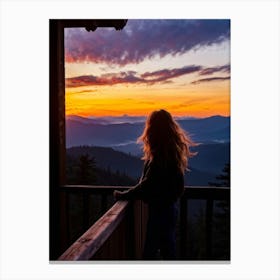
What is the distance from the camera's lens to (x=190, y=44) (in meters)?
2.46

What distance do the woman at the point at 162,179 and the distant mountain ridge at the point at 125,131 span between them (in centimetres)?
6

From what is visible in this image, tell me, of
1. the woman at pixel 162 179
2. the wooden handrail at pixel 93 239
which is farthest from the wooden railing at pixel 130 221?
the woman at pixel 162 179

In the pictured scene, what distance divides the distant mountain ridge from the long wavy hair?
5cm

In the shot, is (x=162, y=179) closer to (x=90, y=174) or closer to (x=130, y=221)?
(x=130, y=221)

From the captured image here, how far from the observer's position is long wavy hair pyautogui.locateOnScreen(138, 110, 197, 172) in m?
2.29

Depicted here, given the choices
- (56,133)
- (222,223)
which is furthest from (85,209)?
(222,223)

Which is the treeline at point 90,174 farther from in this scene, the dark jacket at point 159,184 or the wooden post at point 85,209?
the dark jacket at point 159,184

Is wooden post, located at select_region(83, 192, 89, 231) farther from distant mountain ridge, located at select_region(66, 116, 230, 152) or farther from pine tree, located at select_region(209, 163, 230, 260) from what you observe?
pine tree, located at select_region(209, 163, 230, 260)

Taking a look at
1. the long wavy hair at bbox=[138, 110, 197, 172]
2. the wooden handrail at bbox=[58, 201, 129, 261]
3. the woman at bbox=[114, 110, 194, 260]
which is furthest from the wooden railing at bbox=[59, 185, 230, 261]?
the long wavy hair at bbox=[138, 110, 197, 172]

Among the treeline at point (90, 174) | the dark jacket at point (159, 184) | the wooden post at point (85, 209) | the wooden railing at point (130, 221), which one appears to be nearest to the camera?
the wooden railing at point (130, 221)

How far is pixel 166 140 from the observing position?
2.33 meters

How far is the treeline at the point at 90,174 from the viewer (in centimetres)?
252
